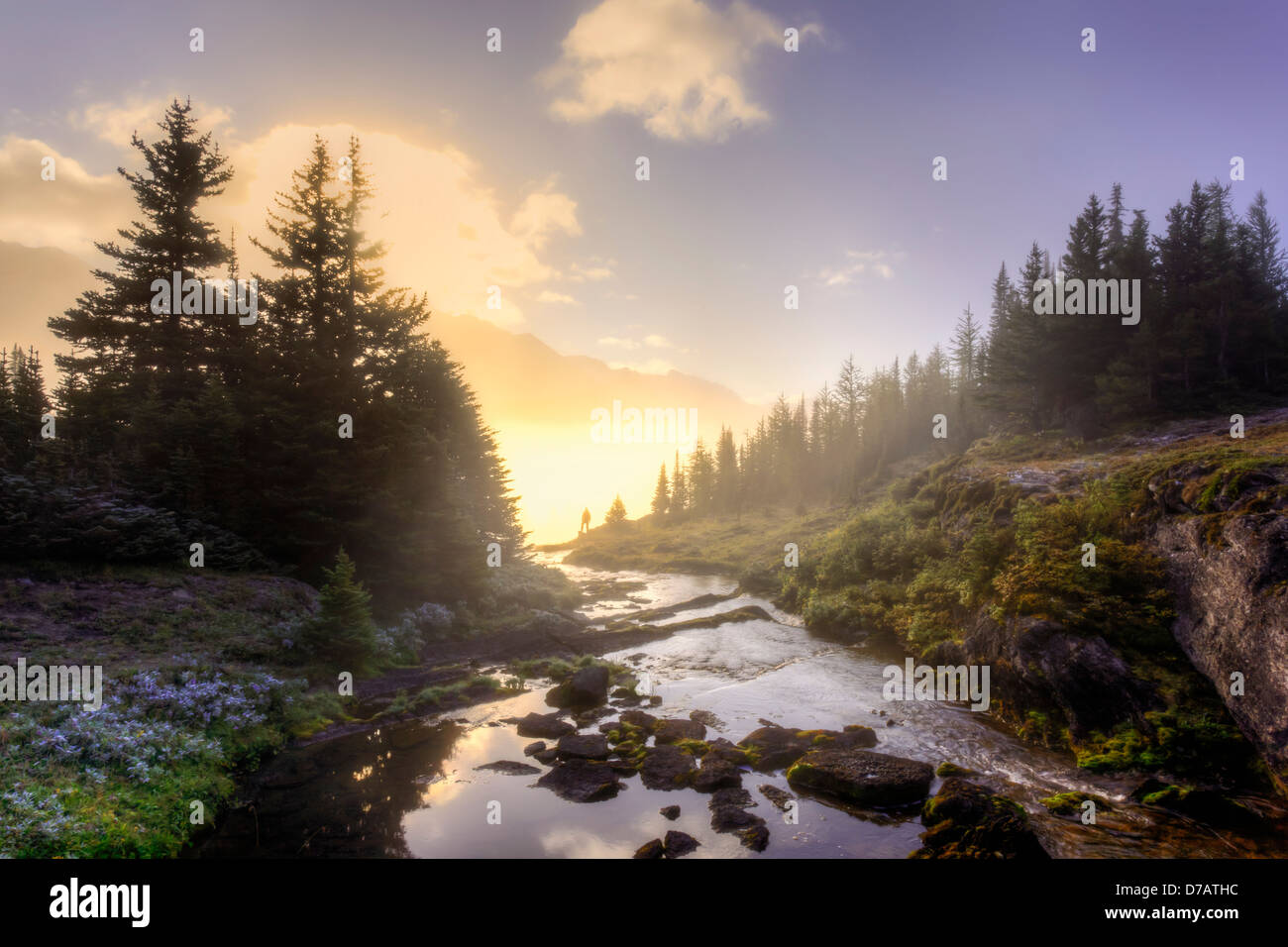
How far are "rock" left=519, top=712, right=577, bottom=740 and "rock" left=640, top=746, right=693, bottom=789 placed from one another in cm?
307

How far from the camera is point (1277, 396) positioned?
2962 cm

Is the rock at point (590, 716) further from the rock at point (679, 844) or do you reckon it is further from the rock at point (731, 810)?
the rock at point (679, 844)

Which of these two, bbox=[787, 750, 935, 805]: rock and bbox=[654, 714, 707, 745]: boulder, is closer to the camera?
bbox=[787, 750, 935, 805]: rock

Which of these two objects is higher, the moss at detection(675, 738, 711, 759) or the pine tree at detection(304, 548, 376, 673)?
the pine tree at detection(304, 548, 376, 673)

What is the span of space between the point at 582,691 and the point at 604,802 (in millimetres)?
6932

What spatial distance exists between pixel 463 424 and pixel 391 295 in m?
12.0

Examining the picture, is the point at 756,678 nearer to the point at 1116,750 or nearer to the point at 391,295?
the point at 1116,750

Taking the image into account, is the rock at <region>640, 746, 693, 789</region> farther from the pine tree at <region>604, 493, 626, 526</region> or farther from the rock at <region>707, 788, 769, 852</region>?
the pine tree at <region>604, 493, 626, 526</region>

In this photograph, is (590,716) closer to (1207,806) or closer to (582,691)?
(582,691)

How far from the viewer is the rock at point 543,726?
1528cm

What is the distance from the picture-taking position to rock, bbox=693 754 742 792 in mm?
11852

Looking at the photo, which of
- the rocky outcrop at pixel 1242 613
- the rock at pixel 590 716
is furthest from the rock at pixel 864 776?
the rock at pixel 590 716

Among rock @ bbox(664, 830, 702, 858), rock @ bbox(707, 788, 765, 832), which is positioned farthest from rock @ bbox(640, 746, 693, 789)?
rock @ bbox(664, 830, 702, 858)
